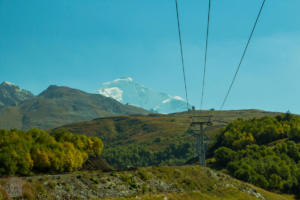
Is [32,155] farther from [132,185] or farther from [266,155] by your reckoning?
[266,155]

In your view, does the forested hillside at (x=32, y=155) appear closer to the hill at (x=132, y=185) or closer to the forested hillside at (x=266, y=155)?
the hill at (x=132, y=185)

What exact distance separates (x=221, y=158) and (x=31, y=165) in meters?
101

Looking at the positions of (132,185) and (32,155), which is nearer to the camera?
(132,185)

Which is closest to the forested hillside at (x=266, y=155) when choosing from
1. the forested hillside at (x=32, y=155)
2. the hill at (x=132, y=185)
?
the hill at (x=132, y=185)

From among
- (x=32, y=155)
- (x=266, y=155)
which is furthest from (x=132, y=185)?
(x=266, y=155)

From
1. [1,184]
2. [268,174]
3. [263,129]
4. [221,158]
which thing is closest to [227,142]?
[263,129]

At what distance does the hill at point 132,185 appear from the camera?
1046 inches

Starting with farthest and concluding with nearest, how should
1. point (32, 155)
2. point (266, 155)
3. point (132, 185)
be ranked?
point (266, 155) → point (32, 155) → point (132, 185)

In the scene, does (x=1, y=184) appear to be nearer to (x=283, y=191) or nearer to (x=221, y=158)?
(x=283, y=191)

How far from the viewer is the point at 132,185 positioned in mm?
36938

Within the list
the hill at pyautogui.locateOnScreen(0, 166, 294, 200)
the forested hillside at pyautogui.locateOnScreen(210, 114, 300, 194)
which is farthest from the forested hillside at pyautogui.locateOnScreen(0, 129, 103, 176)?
the forested hillside at pyautogui.locateOnScreen(210, 114, 300, 194)

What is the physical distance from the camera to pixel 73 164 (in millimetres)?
79625

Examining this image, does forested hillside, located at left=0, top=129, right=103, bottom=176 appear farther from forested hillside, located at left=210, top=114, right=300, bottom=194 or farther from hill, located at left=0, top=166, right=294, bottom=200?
forested hillside, located at left=210, top=114, right=300, bottom=194

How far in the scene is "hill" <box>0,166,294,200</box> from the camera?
26.6 metres
